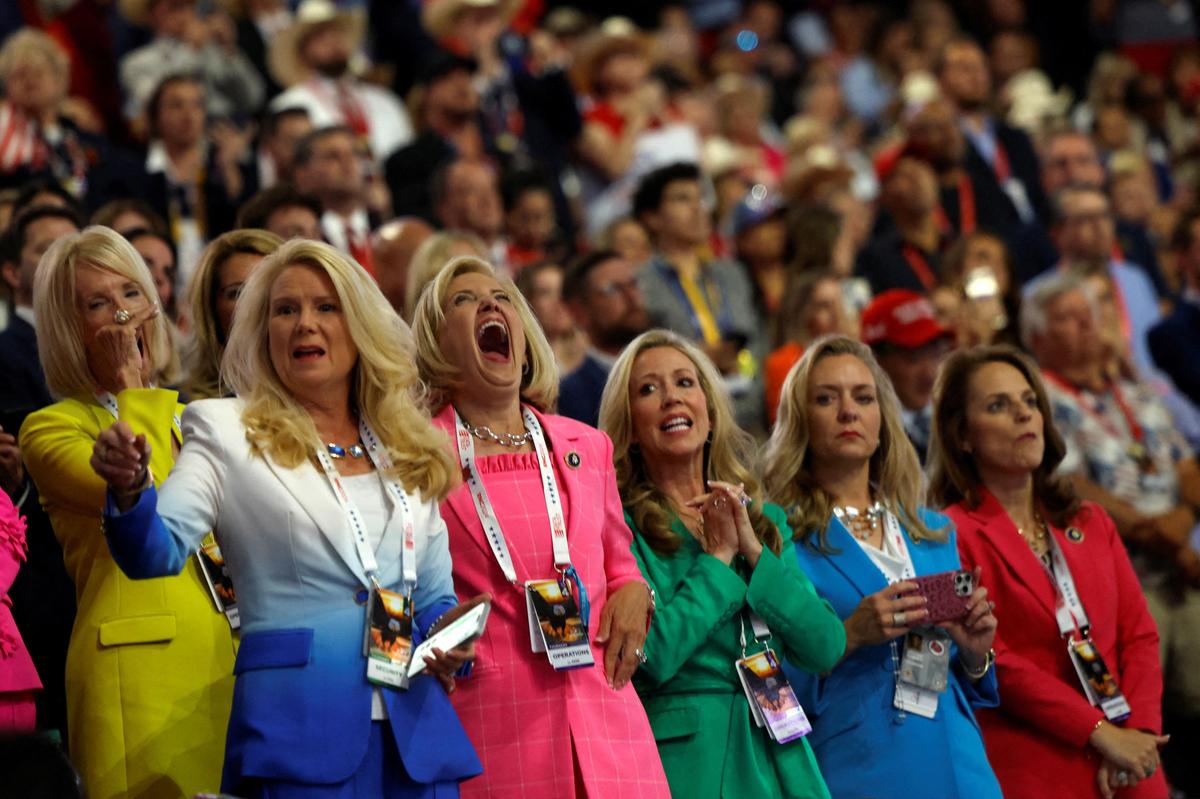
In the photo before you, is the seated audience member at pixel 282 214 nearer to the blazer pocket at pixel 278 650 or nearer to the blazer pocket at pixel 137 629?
the blazer pocket at pixel 137 629

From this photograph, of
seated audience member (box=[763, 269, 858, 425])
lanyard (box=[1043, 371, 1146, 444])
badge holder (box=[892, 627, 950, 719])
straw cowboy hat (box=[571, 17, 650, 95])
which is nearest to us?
badge holder (box=[892, 627, 950, 719])

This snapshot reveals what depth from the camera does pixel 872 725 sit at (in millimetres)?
4766

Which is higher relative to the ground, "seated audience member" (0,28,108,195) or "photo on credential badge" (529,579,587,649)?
"seated audience member" (0,28,108,195)

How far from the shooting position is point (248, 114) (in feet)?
33.3

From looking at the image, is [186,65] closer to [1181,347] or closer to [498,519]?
[1181,347]

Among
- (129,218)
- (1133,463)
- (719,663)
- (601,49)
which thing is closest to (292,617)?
(719,663)

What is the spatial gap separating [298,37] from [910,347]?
4.90 m

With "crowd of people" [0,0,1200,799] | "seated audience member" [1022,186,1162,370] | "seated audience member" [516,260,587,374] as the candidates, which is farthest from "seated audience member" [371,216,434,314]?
"seated audience member" [1022,186,1162,370]

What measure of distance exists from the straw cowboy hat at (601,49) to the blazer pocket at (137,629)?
7921 millimetres

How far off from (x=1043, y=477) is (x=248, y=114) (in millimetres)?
5898

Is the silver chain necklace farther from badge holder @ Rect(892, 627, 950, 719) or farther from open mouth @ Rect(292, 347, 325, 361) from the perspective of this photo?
badge holder @ Rect(892, 627, 950, 719)

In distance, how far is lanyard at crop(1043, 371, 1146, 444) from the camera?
699cm

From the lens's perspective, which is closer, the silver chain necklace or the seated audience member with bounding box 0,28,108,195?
the silver chain necklace

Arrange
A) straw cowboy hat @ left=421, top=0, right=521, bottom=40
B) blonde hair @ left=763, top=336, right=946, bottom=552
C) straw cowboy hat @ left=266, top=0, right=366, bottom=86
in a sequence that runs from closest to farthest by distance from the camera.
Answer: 1. blonde hair @ left=763, top=336, right=946, bottom=552
2. straw cowboy hat @ left=266, top=0, right=366, bottom=86
3. straw cowboy hat @ left=421, top=0, right=521, bottom=40
